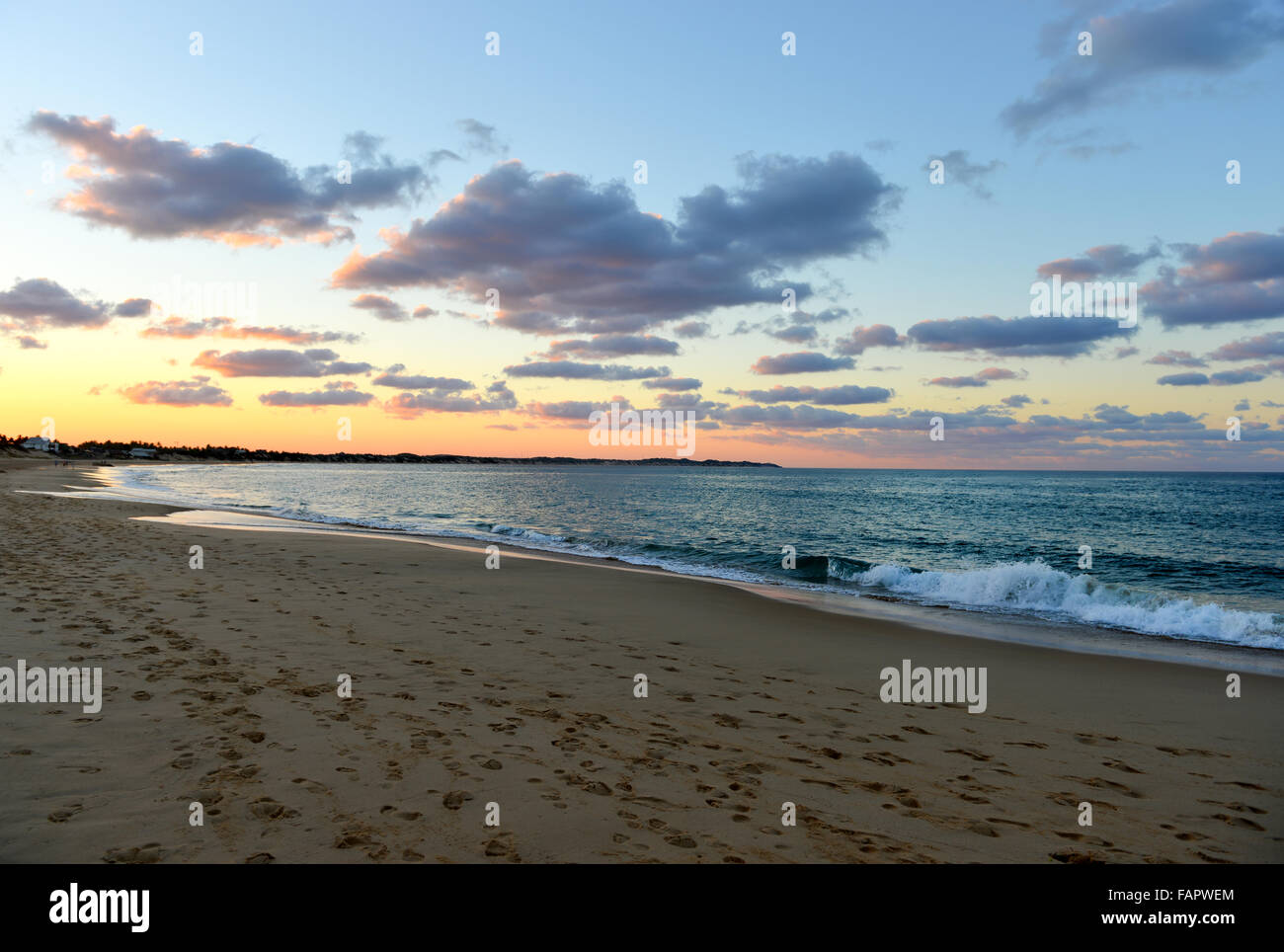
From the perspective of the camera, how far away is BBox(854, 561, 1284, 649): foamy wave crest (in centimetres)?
1570

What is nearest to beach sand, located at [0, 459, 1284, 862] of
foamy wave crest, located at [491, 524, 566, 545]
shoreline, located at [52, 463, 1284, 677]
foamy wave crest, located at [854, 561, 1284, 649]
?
shoreline, located at [52, 463, 1284, 677]

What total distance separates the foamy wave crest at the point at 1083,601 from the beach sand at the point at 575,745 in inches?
187

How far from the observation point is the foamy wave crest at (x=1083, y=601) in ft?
51.5

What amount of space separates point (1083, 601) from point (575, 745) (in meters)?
18.0

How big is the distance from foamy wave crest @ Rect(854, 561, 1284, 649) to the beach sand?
15.6 ft

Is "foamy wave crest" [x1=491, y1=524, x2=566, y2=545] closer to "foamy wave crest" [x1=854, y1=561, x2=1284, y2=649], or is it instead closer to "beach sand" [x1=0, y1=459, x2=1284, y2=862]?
"foamy wave crest" [x1=854, y1=561, x2=1284, y2=649]

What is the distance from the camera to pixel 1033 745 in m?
7.63

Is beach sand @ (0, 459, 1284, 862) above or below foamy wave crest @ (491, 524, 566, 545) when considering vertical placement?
above

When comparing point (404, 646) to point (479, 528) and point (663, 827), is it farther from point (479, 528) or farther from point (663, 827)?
point (479, 528)

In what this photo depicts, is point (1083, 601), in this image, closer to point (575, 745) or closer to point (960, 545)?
point (575, 745)

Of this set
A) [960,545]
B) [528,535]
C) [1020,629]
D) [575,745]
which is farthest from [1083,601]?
[528,535]

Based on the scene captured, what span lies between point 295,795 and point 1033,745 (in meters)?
7.67

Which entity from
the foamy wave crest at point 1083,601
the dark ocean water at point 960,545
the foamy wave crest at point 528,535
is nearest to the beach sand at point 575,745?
the foamy wave crest at point 1083,601
